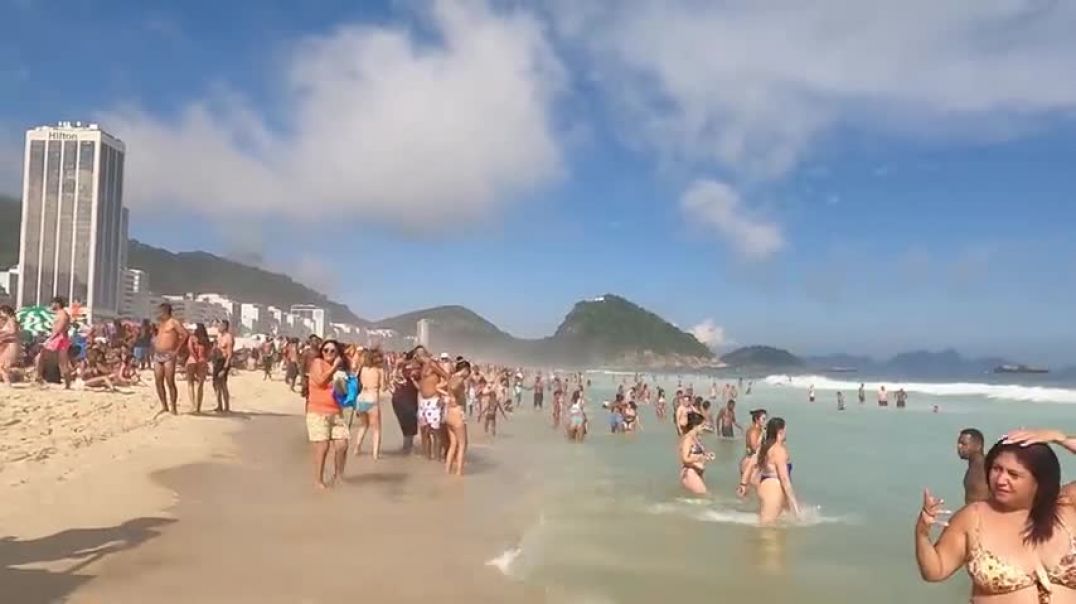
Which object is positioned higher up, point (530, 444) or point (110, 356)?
point (110, 356)

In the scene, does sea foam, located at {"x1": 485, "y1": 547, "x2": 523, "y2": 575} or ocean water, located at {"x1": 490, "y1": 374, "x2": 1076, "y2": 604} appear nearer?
sea foam, located at {"x1": 485, "y1": 547, "x2": 523, "y2": 575}

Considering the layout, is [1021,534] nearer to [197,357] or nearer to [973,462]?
[973,462]

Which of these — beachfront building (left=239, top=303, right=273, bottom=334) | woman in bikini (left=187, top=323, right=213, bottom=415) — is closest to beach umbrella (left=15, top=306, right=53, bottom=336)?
woman in bikini (left=187, top=323, right=213, bottom=415)

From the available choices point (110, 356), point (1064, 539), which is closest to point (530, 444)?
point (110, 356)

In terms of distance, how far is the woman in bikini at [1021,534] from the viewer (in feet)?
9.87

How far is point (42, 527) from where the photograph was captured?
652 cm

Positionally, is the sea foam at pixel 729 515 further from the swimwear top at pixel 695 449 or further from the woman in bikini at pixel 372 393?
the woman in bikini at pixel 372 393

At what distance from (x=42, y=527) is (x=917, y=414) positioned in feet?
123

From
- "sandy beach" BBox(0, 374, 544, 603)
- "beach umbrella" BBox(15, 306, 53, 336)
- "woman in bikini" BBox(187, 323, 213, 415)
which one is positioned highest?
"beach umbrella" BBox(15, 306, 53, 336)

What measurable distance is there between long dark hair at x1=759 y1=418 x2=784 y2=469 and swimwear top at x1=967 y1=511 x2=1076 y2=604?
252 inches

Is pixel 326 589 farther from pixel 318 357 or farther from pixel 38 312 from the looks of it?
pixel 38 312

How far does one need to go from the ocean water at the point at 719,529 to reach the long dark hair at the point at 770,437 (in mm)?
784

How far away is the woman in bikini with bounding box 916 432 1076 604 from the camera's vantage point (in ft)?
9.87

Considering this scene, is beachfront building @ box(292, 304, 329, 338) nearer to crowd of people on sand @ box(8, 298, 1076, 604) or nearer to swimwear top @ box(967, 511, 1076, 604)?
crowd of people on sand @ box(8, 298, 1076, 604)
